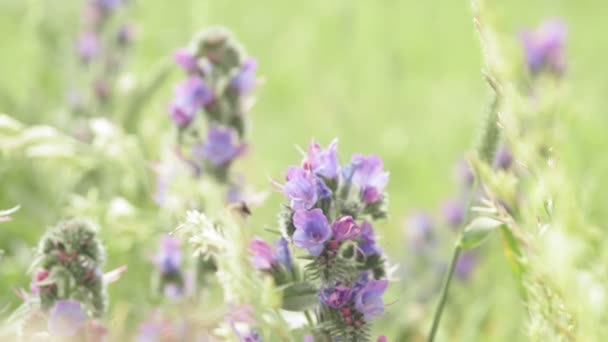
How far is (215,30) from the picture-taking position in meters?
1.55

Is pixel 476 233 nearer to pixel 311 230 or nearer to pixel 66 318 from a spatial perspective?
pixel 311 230

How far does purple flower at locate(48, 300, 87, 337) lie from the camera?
90 cm

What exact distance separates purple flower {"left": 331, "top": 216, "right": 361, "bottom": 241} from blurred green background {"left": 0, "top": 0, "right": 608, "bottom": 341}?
0.71 metres

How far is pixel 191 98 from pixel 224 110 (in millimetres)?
57

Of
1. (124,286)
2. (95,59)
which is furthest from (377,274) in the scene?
(95,59)

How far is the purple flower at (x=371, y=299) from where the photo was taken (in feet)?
2.81

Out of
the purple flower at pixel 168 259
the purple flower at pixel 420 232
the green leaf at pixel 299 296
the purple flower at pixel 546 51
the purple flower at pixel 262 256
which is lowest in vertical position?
the green leaf at pixel 299 296

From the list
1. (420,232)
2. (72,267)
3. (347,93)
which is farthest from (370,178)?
(347,93)

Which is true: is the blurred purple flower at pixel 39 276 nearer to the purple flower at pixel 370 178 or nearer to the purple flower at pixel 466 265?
the purple flower at pixel 370 178

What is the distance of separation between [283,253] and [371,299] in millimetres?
117

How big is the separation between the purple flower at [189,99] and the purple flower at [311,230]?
0.70 meters

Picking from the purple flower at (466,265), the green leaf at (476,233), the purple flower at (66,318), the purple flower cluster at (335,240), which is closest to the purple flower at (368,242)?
the purple flower cluster at (335,240)

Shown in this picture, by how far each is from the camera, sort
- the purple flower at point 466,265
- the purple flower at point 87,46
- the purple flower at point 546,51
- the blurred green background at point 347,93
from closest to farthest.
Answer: the blurred green background at point 347,93
the purple flower at point 466,265
the purple flower at point 87,46
the purple flower at point 546,51

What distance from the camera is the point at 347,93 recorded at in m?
3.39
